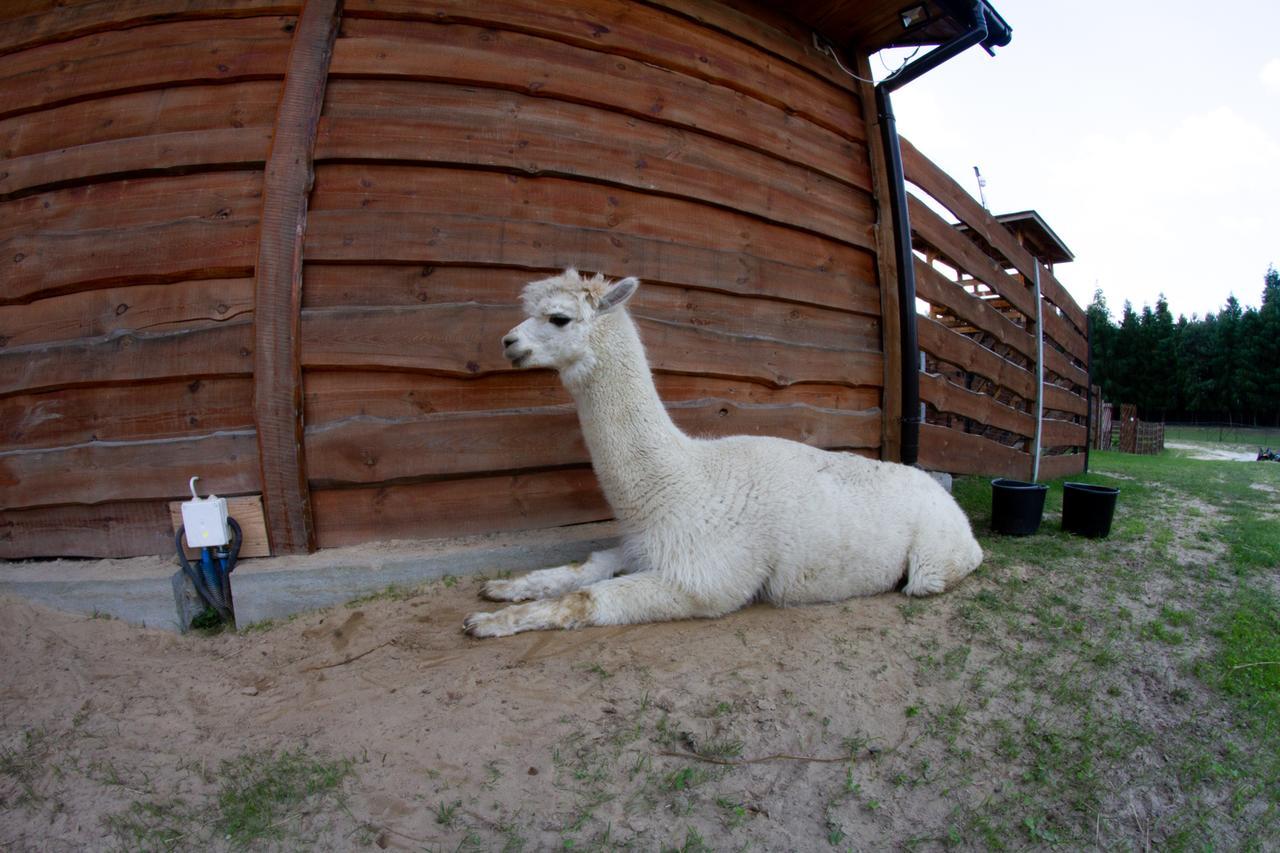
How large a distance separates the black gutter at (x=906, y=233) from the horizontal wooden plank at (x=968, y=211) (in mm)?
463

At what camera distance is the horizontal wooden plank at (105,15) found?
3.24 m

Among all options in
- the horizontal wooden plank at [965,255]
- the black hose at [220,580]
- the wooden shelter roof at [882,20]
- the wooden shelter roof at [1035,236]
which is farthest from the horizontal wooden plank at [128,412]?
the wooden shelter roof at [1035,236]

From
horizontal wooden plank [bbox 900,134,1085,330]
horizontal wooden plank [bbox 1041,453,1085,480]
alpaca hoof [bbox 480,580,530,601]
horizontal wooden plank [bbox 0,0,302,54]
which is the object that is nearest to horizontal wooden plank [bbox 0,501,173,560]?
alpaca hoof [bbox 480,580,530,601]

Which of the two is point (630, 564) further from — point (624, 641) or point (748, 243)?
point (748, 243)

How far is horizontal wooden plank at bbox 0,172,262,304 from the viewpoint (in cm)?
307

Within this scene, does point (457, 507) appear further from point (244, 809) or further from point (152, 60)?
point (152, 60)

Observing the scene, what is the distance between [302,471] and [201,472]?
0.51 m

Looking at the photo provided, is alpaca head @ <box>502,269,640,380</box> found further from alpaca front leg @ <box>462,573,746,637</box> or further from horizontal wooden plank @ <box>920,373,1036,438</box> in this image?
horizontal wooden plank @ <box>920,373,1036,438</box>

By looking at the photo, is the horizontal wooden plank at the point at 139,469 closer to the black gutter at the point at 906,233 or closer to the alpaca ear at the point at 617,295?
the alpaca ear at the point at 617,295

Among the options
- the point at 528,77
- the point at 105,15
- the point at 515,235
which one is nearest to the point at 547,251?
the point at 515,235

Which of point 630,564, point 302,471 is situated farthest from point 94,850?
point 630,564

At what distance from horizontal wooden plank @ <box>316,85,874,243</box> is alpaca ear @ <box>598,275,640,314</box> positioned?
39.1 inches

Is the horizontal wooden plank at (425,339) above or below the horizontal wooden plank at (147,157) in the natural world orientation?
below

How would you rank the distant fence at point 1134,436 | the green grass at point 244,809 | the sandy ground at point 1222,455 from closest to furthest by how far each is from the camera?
the green grass at point 244,809 → the sandy ground at point 1222,455 → the distant fence at point 1134,436
